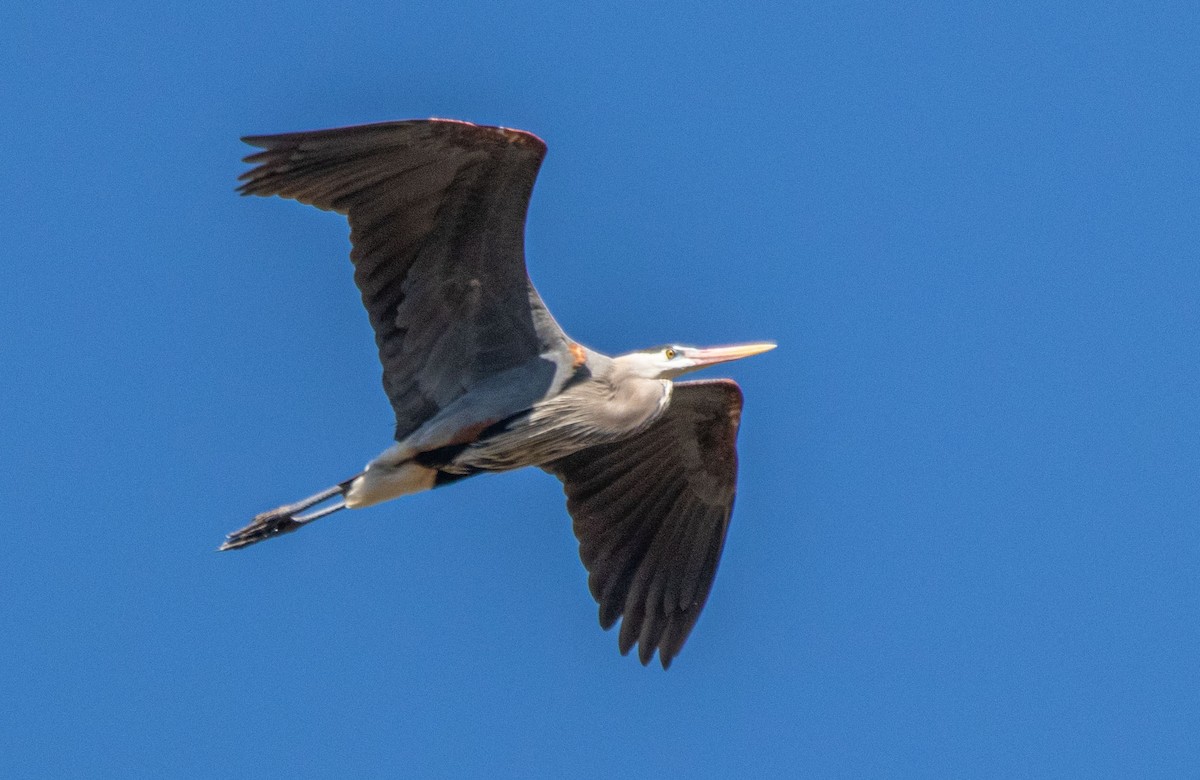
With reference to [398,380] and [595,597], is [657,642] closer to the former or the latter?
[595,597]

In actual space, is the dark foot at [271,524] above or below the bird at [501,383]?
below

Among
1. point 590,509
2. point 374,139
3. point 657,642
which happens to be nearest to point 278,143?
point 374,139

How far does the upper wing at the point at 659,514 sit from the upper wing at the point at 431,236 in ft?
4.61

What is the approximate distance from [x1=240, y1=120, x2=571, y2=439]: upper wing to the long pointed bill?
2.97 ft

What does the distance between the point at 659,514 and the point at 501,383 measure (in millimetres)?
1872

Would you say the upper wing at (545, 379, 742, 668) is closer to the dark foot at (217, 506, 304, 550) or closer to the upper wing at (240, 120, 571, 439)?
the upper wing at (240, 120, 571, 439)

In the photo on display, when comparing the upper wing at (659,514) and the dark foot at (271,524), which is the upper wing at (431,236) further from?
the upper wing at (659,514)

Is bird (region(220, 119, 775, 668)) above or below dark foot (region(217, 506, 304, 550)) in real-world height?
above

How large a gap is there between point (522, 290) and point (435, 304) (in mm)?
482

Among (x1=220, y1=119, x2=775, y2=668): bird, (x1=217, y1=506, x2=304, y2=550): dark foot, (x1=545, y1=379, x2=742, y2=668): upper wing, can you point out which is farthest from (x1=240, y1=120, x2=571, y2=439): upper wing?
(x1=545, y1=379, x2=742, y2=668): upper wing

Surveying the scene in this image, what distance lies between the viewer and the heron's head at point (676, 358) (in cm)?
1017

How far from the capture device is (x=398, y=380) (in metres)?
9.86

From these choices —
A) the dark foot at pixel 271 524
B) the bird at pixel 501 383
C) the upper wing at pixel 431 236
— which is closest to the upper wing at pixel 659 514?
the bird at pixel 501 383

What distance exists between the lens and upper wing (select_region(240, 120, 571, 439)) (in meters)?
9.02
